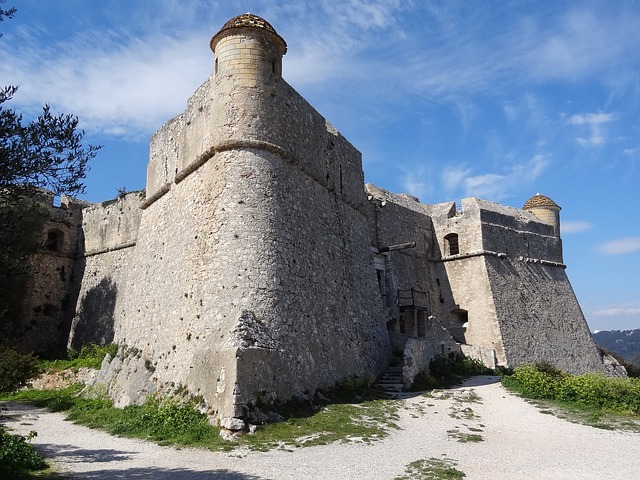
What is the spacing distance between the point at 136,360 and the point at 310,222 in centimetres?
655

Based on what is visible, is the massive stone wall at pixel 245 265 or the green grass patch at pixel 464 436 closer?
the green grass patch at pixel 464 436

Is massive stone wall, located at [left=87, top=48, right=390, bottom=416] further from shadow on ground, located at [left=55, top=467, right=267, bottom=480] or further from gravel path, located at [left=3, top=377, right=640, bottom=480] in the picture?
shadow on ground, located at [left=55, top=467, right=267, bottom=480]

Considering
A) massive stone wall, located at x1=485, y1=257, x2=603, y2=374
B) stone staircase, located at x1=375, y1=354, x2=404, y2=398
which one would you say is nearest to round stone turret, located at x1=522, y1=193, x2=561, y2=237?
massive stone wall, located at x1=485, y1=257, x2=603, y2=374

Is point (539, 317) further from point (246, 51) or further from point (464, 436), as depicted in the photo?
point (246, 51)

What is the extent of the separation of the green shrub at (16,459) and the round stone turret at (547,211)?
29.1 metres

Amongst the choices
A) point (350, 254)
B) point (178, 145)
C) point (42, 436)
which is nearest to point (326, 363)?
point (350, 254)

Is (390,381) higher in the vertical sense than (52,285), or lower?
lower

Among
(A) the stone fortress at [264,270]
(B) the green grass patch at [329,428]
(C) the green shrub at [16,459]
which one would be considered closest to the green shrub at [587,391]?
(A) the stone fortress at [264,270]

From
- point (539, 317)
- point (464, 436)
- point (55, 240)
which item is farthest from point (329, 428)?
point (55, 240)

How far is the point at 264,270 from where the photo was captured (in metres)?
14.4

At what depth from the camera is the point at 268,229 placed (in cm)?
1498

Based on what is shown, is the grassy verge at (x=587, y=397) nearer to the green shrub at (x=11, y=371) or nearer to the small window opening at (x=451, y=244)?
the small window opening at (x=451, y=244)

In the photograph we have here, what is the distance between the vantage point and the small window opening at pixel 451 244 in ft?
94.3

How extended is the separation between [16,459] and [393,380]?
12033 mm
